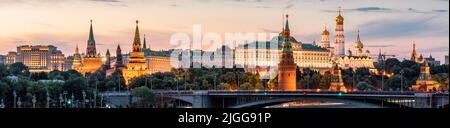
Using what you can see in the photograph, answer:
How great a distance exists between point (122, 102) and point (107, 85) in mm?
18130

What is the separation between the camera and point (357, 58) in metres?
166

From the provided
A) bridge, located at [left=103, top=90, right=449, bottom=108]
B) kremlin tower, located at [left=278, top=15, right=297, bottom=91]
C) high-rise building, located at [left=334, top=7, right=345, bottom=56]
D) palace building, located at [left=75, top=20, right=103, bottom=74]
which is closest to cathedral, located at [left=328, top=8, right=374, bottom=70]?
high-rise building, located at [left=334, top=7, right=345, bottom=56]


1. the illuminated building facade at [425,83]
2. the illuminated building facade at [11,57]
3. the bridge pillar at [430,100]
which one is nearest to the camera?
the bridge pillar at [430,100]

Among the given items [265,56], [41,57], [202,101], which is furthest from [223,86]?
[41,57]

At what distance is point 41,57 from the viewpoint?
164 metres

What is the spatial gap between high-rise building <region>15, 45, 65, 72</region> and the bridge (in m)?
88.2

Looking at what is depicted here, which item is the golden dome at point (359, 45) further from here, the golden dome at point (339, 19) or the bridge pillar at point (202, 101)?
Result: the bridge pillar at point (202, 101)

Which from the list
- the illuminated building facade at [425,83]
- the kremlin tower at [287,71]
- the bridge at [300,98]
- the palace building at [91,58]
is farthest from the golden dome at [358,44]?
the bridge at [300,98]

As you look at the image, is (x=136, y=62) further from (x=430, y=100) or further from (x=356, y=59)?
(x=430, y=100)

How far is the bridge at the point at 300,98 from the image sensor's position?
5657cm

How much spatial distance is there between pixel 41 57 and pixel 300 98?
10311 centimetres

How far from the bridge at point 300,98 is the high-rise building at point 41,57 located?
88.2 m
